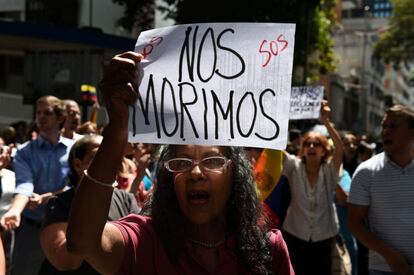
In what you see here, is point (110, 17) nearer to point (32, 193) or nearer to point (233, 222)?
point (32, 193)

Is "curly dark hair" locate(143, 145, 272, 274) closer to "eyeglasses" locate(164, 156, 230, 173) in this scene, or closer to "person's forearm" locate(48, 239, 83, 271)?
"eyeglasses" locate(164, 156, 230, 173)

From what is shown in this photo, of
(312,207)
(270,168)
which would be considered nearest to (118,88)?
(270,168)

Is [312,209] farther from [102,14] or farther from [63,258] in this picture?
[102,14]

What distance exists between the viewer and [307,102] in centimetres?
801

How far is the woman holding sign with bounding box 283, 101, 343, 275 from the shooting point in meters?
6.35

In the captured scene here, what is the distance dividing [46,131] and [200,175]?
12.0 feet

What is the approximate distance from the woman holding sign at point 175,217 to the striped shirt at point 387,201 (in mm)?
2173

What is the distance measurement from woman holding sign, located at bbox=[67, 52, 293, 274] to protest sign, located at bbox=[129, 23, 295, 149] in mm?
116

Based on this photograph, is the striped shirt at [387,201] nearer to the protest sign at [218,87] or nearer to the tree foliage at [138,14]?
the protest sign at [218,87]

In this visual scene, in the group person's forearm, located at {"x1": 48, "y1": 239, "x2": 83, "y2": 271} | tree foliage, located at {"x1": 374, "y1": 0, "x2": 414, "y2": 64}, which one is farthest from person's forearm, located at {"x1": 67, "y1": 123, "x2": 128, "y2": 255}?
tree foliage, located at {"x1": 374, "y1": 0, "x2": 414, "y2": 64}

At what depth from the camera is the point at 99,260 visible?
217 centimetres

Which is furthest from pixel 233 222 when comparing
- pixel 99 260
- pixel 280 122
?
pixel 99 260

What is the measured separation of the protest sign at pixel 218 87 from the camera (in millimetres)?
2396

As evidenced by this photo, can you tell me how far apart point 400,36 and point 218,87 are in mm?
35919
